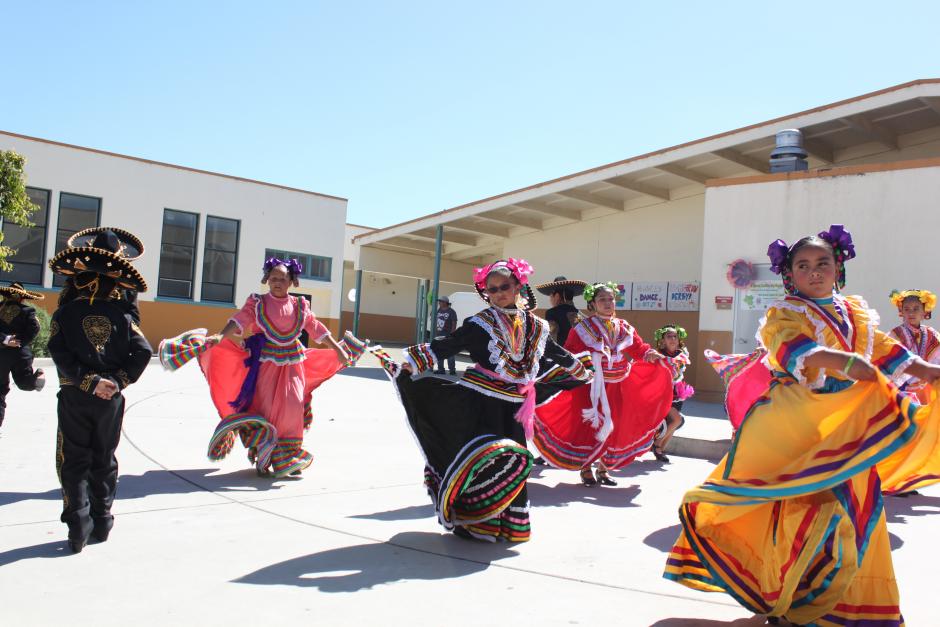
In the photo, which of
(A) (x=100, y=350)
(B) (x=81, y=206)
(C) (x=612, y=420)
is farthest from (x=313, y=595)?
(B) (x=81, y=206)

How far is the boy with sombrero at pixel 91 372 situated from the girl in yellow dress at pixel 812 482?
304cm

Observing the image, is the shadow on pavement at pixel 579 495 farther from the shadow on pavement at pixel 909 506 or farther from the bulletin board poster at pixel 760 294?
the bulletin board poster at pixel 760 294

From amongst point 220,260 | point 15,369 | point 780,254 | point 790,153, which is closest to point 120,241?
point 15,369

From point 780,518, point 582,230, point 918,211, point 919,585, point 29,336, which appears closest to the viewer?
point 780,518

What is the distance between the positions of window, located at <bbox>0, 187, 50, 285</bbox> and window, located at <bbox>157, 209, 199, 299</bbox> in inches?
139

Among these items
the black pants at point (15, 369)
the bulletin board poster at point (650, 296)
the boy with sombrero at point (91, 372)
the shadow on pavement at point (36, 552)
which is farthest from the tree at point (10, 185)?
the shadow on pavement at point (36, 552)

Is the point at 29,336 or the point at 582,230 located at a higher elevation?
the point at 582,230

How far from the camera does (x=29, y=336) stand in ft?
24.5

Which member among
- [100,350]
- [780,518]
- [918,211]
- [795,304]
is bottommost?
[780,518]

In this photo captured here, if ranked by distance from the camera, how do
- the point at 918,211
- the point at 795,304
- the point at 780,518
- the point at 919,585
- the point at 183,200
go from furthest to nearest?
the point at 183,200, the point at 918,211, the point at 919,585, the point at 795,304, the point at 780,518

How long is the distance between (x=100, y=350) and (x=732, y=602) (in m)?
3.54

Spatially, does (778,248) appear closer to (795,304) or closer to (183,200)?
(795,304)

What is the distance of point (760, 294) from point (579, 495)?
9.14 m

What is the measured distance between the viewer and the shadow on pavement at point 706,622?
132 inches
